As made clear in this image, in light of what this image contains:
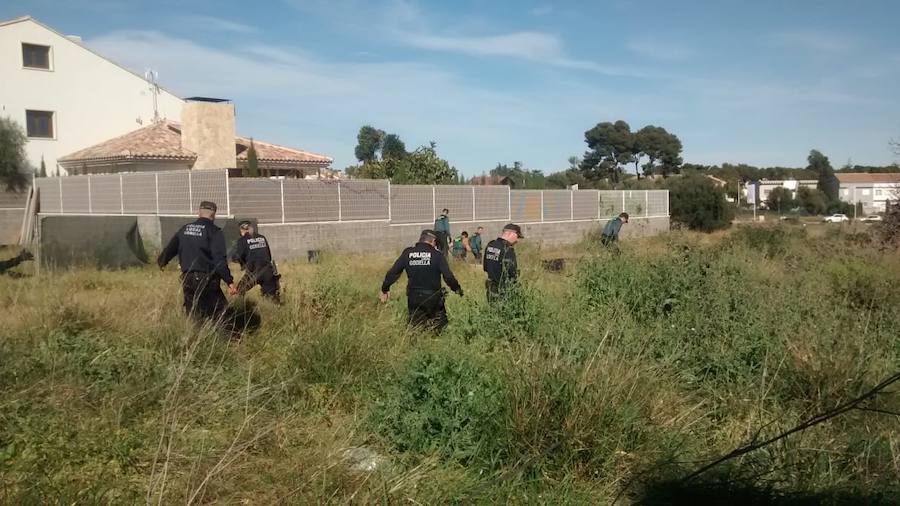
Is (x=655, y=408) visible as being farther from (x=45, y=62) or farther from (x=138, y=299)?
(x=45, y=62)

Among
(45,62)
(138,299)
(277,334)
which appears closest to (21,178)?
(45,62)

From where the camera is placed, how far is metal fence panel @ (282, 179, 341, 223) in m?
18.8

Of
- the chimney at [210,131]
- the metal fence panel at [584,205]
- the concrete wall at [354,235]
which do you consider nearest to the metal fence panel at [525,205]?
the concrete wall at [354,235]

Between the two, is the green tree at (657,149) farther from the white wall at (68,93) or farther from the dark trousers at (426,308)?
the dark trousers at (426,308)

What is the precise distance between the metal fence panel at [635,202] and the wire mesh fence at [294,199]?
5.03 m

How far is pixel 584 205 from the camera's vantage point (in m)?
30.4

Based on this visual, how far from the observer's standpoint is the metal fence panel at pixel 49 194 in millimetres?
24594

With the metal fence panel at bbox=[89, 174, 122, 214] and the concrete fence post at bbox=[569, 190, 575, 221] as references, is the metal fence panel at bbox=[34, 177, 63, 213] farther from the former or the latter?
the concrete fence post at bbox=[569, 190, 575, 221]

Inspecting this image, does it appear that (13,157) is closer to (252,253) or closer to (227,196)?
(227,196)

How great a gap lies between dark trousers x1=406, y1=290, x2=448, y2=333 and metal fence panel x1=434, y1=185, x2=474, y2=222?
15417 mm

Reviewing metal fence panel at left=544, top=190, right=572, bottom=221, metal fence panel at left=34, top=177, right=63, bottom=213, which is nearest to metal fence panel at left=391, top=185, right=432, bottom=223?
metal fence panel at left=544, top=190, right=572, bottom=221

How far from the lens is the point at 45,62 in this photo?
3300 centimetres

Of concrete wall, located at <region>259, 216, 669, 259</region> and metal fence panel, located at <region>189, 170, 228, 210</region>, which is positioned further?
concrete wall, located at <region>259, 216, 669, 259</region>

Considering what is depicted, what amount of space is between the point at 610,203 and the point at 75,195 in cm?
2126
